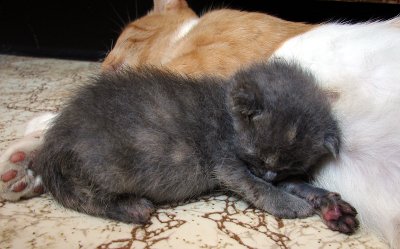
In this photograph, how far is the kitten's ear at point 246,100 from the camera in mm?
1318

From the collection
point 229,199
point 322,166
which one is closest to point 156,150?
point 229,199

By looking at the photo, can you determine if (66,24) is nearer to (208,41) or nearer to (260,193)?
(208,41)

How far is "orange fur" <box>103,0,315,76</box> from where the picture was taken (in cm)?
176

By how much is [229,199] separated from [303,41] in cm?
68

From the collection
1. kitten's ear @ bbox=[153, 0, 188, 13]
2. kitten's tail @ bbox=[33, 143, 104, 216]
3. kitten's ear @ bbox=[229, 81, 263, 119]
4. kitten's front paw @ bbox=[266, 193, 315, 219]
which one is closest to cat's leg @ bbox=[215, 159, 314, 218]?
kitten's front paw @ bbox=[266, 193, 315, 219]

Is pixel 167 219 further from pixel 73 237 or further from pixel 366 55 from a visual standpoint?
pixel 366 55

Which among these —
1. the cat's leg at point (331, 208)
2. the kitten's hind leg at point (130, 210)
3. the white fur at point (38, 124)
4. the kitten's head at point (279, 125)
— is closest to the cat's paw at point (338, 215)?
the cat's leg at point (331, 208)

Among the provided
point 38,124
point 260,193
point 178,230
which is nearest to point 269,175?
point 260,193

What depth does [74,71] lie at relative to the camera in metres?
3.08

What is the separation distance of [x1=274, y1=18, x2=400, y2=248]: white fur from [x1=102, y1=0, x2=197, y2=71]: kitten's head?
2.64 ft

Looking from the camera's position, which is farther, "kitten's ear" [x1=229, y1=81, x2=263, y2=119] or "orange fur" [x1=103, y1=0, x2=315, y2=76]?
"orange fur" [x1=103, y1=0, x2=315, y2=76]

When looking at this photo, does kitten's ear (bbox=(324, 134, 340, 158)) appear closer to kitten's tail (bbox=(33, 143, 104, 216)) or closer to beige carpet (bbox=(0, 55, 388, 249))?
beige carpet (bbox=(0, 55, 388, 249))

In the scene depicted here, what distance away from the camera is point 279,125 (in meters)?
1.31

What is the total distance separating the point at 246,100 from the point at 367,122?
415 millimetres
